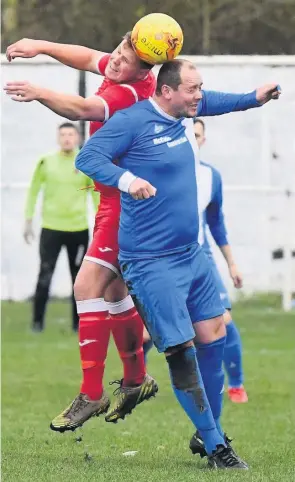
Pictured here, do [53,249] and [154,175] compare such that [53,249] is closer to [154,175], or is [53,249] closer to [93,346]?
[93,346]

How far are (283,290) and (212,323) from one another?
11007mm

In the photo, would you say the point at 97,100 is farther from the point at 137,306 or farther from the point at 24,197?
the point at 24,197

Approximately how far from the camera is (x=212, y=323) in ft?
28.4

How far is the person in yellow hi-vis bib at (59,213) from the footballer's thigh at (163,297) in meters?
8.45

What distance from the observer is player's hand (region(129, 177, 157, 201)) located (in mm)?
7891

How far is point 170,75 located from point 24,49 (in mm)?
944

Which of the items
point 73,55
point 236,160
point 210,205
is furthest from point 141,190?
point 236,160

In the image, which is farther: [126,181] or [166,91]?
[166,91]

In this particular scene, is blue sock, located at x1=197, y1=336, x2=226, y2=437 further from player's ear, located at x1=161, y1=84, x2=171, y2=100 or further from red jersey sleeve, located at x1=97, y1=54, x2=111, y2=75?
red jersey sleeve, located at x1=97, y1=54, x2=111, y2=75

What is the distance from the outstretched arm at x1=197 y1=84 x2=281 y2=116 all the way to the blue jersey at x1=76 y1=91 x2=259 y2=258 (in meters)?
0.39

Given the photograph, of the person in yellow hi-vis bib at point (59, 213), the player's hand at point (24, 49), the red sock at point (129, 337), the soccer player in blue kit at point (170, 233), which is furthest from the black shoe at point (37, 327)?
the soccer player in blue kit at point (170, 233)

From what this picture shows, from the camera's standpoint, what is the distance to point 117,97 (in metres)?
8.68

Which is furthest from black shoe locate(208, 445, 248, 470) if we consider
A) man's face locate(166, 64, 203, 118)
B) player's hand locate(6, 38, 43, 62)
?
player's hand locate(6, 38, 43, 62)

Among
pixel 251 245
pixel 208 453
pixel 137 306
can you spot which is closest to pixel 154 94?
pixel 137 306
